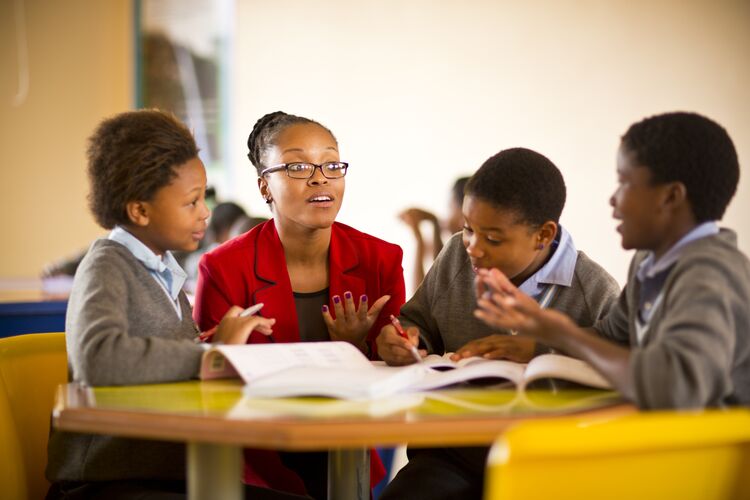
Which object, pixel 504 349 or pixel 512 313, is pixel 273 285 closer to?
pixel 504 349

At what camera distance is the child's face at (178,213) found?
172 cm

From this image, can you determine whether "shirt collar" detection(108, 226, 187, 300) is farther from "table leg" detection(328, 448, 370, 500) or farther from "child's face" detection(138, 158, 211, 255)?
"table leg" detection(328, 448, 370, 500)

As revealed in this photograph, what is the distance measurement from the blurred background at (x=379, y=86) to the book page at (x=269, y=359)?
3.02 metres

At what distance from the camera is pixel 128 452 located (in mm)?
1568

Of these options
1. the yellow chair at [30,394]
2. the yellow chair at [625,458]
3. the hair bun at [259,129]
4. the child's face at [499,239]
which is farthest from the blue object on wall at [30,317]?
the yellow chair at [625,458]

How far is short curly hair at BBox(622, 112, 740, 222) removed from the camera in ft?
4.64

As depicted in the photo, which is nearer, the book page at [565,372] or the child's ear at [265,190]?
the book page at [565,372]

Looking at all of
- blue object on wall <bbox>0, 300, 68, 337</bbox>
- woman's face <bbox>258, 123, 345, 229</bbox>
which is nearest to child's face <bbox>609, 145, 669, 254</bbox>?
woman's face <bbox>258, 123, 345, 229</bbox>

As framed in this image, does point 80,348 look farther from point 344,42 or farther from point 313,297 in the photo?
point 344,42

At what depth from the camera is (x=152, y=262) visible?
168 cm

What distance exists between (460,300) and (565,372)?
574 millimetres

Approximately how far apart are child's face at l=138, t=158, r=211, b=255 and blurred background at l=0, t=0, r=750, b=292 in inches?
119

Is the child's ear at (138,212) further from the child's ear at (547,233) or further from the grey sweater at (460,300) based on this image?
the child's ear at (547,233)

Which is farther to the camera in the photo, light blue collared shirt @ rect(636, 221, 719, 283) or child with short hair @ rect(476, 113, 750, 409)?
light blue collared shirt @ rect(636, 221, 719, 283)
